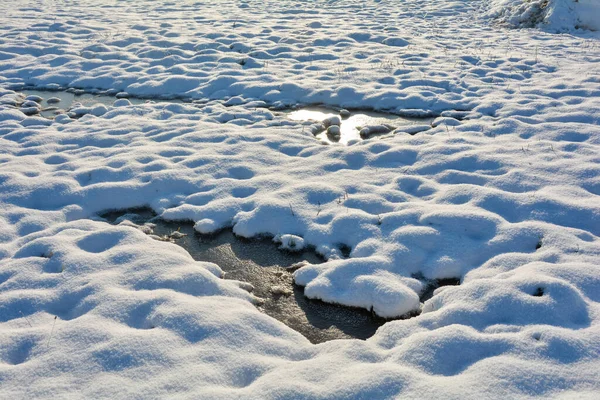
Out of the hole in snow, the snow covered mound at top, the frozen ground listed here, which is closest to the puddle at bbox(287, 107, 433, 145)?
the frozen ground

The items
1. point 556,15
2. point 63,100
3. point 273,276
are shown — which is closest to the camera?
point 273,276

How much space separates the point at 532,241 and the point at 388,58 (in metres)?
6.56

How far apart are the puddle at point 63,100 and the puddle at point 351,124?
8.37ft

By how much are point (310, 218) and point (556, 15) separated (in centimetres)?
1040

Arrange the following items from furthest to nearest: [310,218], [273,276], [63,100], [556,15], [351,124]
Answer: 1. [556,15]
2. [63,100]
3. [351,124]
4. [310,218]
5. [273,276]

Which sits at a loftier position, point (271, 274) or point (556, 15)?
point (556, 15)

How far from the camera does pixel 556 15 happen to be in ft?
38.7

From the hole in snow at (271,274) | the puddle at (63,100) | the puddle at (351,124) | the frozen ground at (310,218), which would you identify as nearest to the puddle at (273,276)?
the hole in snow at (271,274)

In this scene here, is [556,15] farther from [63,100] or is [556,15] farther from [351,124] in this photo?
[63,100]

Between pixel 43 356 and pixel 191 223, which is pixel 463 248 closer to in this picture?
pixel 191 223

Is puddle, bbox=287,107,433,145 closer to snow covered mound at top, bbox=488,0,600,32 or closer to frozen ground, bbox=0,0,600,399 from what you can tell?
frozen ground, bbox=0,0,600,399

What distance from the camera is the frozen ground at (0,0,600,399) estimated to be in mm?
3236

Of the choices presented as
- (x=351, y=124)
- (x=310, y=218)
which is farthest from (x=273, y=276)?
(x=351, y=124)

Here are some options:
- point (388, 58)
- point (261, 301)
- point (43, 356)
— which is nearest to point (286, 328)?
point (261, 301)
